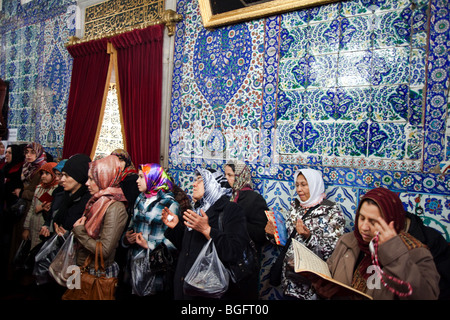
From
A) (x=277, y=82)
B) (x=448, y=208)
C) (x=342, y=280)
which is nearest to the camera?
(x=342, y=280)

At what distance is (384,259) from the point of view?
152cm

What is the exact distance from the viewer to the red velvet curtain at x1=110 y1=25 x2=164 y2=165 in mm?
4078

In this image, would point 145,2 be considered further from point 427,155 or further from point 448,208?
point 448,208

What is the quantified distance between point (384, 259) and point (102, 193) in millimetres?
2170

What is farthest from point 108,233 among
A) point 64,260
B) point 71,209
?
point 71,209

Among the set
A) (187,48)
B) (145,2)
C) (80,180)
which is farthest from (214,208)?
(145,2)

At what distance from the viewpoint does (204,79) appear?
376 cm

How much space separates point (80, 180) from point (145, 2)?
8.90ft

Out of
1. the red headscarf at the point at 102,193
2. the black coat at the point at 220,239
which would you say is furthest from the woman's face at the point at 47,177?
the black coat at the point at 220,239

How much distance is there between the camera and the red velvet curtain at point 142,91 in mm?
4078

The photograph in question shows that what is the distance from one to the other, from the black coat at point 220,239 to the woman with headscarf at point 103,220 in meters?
0.66

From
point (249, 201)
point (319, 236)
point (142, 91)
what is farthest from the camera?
point (142, 91)

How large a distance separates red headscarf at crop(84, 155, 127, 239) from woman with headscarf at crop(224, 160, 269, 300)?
109 cm

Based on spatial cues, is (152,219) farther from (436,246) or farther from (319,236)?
(436,246)
